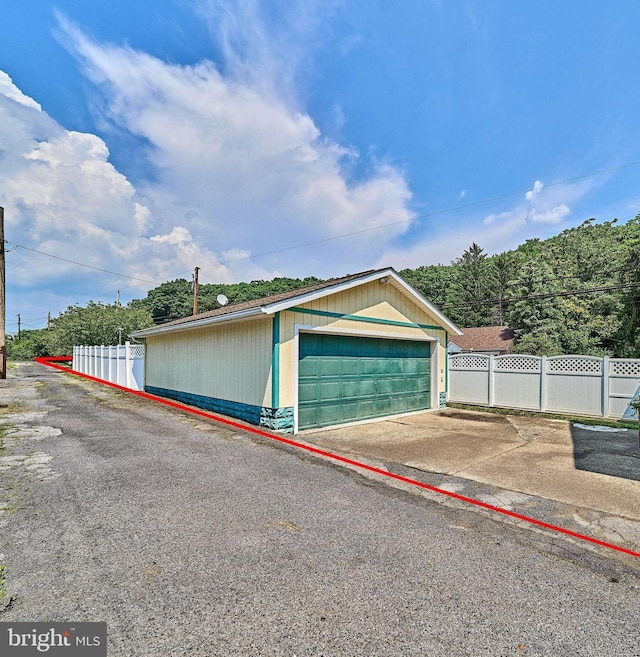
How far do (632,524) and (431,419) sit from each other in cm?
619

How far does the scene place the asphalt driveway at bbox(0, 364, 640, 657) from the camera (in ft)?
6.74

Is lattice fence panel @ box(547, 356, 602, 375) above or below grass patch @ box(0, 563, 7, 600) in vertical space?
above

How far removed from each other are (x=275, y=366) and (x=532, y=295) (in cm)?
2492

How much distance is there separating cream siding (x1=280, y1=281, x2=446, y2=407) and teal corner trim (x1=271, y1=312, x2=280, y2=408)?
89mm

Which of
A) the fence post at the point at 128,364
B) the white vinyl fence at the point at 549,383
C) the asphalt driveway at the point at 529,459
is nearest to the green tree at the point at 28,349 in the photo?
the fence post at the point at 128,364

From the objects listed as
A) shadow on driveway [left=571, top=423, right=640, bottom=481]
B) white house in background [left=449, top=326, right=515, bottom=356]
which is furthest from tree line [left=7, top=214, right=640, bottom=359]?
shadow on driveway [left=571, top=423, right=640, bottom=481]

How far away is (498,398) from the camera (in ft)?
38.2

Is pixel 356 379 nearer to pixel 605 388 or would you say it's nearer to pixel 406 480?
pixel 406 480

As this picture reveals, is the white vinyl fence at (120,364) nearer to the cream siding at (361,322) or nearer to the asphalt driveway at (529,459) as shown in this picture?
the cream siding at (361,322)

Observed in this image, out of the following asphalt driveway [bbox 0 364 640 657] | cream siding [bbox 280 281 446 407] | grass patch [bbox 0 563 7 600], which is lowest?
asphalt driveway [bbox 0 364 640 657]

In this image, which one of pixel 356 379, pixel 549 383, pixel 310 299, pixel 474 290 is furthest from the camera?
pixel 474 290

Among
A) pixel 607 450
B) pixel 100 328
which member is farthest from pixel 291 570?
pixel 100 328

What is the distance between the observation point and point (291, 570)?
269 cm

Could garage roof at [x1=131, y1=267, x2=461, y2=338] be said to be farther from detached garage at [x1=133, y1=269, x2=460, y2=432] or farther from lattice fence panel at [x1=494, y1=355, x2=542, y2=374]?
lattice fence panel at [x1=494, y1=355, x2=542, y2=374]
